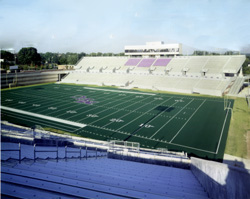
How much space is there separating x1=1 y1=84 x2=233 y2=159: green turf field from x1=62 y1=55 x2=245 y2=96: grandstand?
6730mm

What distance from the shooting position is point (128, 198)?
340 centimetres

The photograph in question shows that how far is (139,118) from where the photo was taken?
22203 mm

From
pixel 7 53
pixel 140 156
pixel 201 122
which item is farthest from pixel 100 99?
pixel 7 53

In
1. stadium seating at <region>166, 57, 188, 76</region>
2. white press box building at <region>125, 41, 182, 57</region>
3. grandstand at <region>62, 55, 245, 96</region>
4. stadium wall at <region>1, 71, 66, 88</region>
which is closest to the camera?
grandstand at <region>62, 55, 245, 96</region>

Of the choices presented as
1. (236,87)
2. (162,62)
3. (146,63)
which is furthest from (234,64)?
(146,63)

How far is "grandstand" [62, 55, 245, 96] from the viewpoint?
3758 cm

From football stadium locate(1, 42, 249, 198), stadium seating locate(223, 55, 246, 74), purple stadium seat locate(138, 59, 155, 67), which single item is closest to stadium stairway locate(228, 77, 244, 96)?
football stadium locate(1, 42, 249, 198)

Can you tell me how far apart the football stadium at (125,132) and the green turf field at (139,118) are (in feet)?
0.31

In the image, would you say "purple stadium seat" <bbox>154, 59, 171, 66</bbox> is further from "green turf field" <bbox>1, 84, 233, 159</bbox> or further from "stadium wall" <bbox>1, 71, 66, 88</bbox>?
"stadium wall" <bbox>1, 71, 66, 88</bbox>

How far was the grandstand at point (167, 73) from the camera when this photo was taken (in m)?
37.6

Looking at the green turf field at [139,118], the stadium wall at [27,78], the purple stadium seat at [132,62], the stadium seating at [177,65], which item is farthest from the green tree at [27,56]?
the stadium seating at [177,65]

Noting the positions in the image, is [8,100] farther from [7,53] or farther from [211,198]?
[7,53]

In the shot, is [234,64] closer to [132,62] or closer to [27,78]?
[132,62]

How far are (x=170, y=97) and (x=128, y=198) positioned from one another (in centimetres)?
3065
